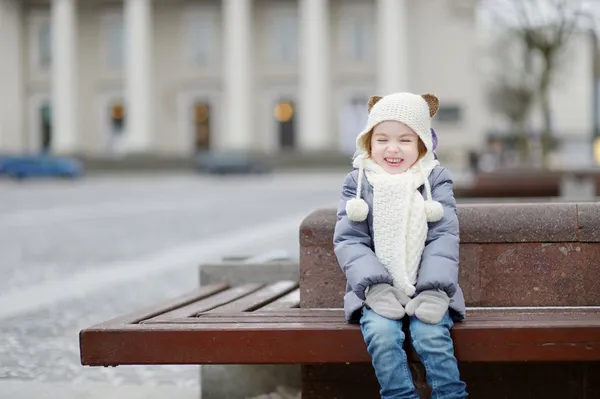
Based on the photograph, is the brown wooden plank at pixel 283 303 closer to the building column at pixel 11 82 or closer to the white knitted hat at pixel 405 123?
the white knitted hat at pixel 405 123

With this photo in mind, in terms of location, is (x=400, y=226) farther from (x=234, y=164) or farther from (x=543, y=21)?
(x=234, y=164)

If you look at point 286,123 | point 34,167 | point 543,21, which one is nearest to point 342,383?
point 543,21

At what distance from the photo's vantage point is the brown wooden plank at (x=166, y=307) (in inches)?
143

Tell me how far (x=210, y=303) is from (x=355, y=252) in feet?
3.27

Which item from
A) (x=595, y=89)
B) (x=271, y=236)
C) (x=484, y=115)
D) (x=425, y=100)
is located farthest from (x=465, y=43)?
(x=425, y=100)

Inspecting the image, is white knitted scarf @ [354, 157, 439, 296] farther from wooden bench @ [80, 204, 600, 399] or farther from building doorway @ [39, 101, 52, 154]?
building doorway @ [39, 101, 52, 154]

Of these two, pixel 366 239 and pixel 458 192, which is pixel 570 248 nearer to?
pixel 366 239

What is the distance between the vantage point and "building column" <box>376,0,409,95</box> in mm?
54062

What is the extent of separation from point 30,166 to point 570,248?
141 ft

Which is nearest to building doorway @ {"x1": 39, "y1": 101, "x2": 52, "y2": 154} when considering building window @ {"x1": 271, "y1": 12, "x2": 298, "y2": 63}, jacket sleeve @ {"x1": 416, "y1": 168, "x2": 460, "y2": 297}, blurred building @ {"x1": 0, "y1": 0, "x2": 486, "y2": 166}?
blurred building @ {"x1": 0, "y1": 0, "x2": 486, "y2": 166}

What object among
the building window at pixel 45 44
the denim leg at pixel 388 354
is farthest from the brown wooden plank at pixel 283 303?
the building window at pixel 45 44

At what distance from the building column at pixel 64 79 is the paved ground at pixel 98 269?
3482 cm

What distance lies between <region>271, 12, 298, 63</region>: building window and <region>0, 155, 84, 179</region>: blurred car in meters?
16.6

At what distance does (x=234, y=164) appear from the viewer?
4766 cm
